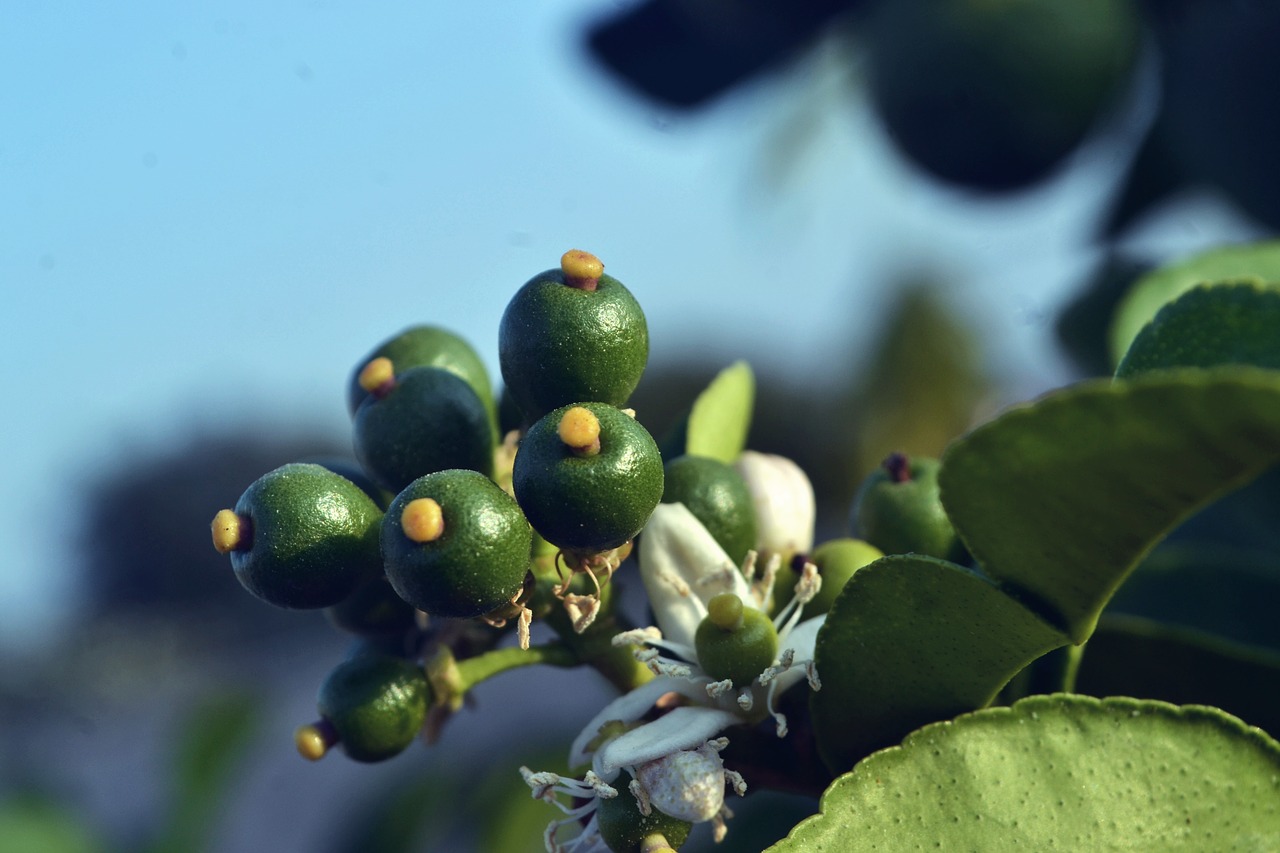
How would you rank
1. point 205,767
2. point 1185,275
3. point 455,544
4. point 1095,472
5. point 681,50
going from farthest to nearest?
1. point 681,50
2. point 205,767
3. point 1185,275
4. point 455,544
5. point 1095,472

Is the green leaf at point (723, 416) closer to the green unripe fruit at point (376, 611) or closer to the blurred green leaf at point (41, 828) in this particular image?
the green unripe fruit at point (376, 611)

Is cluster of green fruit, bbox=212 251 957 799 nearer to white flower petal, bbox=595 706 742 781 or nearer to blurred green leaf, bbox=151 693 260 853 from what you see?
white flower petal, bbox=595 706 742 781

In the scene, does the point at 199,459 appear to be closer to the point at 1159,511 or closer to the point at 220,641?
the point at 220,641

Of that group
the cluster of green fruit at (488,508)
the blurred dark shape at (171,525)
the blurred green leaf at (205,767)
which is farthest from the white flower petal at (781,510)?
the blurred dark shape at (171,525)

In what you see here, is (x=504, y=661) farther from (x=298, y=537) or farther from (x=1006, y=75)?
(x=1006, y=75)

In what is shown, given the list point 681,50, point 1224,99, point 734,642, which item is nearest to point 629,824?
point 734,642

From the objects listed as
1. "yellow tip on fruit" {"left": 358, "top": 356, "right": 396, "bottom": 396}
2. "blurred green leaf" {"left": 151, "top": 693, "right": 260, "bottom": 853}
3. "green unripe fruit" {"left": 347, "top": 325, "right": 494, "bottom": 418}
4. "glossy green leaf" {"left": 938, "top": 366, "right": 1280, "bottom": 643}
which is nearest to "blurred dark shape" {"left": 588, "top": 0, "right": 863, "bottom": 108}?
"blurred green leaf" {"left": 151, "top": 693, "right": 260, "bottom": 853}
